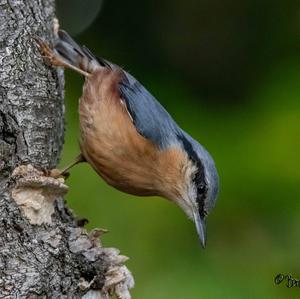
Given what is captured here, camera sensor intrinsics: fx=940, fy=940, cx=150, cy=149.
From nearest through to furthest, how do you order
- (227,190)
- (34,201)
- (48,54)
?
1. (34,201)
2. (48,54)
3. (227,190)

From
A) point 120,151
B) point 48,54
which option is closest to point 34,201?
point 48,54

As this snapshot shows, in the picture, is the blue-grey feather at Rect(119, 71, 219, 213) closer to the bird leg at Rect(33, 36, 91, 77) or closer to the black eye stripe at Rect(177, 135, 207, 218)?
the black eye stripe at Rect(177, 135, 207, 218)

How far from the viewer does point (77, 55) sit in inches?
164

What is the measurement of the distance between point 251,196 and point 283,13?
122cm

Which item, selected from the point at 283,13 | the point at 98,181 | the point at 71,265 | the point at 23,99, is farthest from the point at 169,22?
the point at 71,265

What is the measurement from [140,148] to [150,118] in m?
0.14

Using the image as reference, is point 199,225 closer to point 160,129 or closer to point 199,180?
point 199,180

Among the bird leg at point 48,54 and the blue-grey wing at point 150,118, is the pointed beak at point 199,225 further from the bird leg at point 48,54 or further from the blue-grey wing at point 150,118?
the bird leg at point 48,54

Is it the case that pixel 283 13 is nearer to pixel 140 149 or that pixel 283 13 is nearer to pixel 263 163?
pixel 263 163

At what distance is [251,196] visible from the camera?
4074mm

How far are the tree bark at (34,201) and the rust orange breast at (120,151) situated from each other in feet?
1.26

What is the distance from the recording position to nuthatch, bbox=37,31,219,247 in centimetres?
389

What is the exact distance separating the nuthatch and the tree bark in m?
0.40

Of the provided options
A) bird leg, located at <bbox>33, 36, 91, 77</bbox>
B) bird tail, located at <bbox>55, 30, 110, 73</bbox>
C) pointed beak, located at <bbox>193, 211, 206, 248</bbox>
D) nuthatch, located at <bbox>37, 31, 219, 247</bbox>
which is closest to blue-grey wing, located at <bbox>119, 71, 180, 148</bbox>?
nuthatch, located at <bbox>37, 31, 219, 247</bbox>
